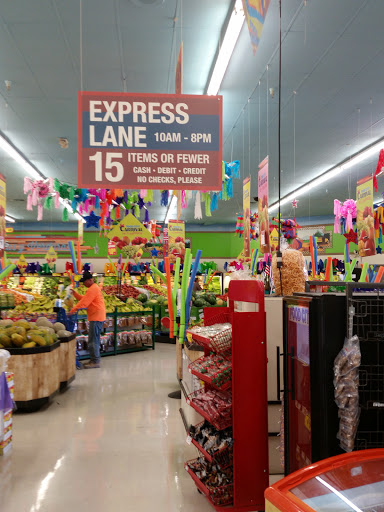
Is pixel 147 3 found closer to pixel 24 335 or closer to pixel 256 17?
pixel 256 17

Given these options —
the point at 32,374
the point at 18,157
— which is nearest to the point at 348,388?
the point at 32,374

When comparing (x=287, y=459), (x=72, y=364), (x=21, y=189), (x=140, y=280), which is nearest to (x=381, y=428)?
(x=287, y=459)

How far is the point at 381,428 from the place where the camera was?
2352mm

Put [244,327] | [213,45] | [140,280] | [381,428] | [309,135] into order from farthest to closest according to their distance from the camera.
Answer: [140,280], [309,135], [213,45], [244,327], [381,428]

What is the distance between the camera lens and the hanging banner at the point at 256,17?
2.94m

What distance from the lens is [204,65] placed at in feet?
23.9

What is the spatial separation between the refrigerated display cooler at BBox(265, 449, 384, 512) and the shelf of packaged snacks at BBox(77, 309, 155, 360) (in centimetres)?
844

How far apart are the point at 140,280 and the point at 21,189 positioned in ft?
19.2

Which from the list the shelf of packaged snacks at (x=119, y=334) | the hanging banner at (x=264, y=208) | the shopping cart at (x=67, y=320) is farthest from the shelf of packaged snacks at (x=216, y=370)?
the shelf of packaged snacks at (x=119, y=334)

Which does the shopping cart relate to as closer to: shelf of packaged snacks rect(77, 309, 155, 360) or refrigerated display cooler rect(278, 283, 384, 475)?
shelf of packaged snacks rect(77, 309, 155, 360)

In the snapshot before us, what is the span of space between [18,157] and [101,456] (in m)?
10.3

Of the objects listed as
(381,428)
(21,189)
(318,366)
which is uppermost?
(21,189)

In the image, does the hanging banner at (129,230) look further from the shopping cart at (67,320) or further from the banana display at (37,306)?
the shopping cart at (67,320)

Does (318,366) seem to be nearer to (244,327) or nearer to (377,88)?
(244,327)
